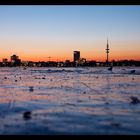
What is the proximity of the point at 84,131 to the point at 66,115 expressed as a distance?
2.70 meters

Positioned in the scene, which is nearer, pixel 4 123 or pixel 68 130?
pixel 68 130

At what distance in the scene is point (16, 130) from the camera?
271 inches

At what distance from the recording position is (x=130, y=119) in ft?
27.6
